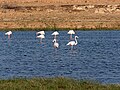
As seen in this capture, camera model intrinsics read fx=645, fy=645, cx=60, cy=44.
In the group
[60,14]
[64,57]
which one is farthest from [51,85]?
[60,14]

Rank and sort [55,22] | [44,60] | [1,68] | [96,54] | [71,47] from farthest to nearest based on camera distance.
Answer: [55,22]
[71,47]
[96,54]
[44,60]
[1,68]

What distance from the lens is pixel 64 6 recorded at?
90.3m

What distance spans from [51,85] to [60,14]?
188ft

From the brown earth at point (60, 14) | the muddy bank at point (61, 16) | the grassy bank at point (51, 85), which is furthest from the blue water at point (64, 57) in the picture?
the brown earth at point (60, 14)

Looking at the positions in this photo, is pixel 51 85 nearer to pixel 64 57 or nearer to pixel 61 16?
pixel 64 57

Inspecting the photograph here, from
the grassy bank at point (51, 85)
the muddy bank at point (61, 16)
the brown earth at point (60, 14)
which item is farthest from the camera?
the brown earth at point (60, 14)

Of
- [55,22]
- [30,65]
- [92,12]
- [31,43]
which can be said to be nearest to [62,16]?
[92,12]

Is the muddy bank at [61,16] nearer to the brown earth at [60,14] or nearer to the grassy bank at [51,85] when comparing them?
the brown earth at [60,14]

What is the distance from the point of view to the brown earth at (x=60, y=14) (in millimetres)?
65188

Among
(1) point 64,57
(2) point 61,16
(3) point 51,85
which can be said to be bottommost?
(2) point 61,16

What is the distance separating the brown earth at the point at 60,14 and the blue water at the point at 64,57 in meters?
7.19

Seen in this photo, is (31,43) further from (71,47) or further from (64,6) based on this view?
(64,6)

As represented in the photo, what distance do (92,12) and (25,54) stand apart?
42295 mm

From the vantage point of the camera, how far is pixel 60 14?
8131 cm
